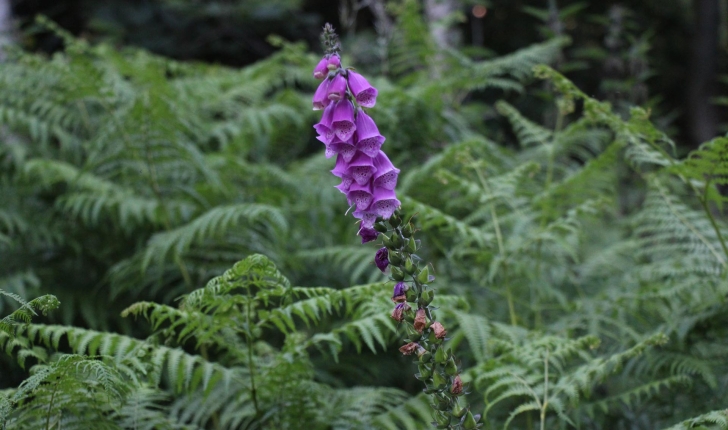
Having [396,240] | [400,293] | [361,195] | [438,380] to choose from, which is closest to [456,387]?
[438,380]

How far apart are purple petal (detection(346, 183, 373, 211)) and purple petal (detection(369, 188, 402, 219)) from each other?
0.02m

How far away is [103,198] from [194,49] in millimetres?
5461

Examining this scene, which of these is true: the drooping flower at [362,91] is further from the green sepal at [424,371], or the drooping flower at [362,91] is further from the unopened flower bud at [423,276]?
the green sepal at [424,371]

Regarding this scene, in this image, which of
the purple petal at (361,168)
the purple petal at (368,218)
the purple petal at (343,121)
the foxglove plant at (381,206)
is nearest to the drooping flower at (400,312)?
the foxglove plant at (381,206)

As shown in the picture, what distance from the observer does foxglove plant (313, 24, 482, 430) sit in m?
1.43

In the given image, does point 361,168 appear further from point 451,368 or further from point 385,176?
point 451,368

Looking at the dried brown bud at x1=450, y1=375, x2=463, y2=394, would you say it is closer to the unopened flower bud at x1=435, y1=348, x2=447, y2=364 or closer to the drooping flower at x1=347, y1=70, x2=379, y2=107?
the unopened flower bud at x1=435, y1=348, x2=447, y2=364

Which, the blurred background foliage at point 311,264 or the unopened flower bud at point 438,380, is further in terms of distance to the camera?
the blurred background foliage at point 311,264

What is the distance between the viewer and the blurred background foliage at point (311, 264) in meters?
1.96

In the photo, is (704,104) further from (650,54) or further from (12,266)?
(12,266)

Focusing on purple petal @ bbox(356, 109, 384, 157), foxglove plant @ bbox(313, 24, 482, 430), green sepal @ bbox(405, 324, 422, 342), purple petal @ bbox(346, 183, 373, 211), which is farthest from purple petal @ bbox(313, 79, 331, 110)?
green sepal @ bbox(405, 324, 422, 342)

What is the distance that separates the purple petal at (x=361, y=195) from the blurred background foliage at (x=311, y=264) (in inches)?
16.2

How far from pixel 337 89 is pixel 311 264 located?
1.98 meters

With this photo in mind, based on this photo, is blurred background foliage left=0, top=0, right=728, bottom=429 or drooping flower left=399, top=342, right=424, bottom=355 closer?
drooping flower left=399, top=342, right=424, bottom=355
